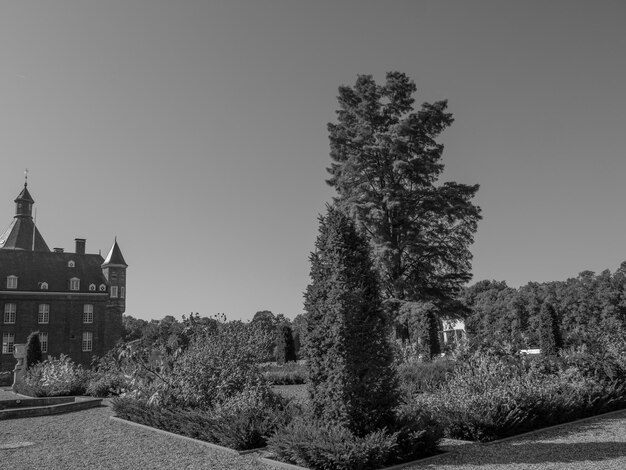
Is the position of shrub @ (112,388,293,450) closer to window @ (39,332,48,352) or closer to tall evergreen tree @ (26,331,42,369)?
tall evergreen tree @ (26,331,42,369)

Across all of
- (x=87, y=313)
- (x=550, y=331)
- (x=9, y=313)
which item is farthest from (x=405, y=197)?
(x=9, y=313)

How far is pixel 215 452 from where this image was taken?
834cm

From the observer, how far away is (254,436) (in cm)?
848

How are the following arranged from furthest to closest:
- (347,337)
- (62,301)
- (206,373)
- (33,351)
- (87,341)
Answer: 1. (87,341)
2. (62,301)
3. (33,351)
4. (206,373)
5. (347,337)

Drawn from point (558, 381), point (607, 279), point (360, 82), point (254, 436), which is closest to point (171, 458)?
point (254, 436)

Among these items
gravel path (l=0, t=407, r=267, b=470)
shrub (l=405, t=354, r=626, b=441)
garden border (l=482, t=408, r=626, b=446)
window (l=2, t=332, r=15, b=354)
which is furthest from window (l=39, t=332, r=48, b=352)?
garden border (l=482, t=408, r=626, b=446)

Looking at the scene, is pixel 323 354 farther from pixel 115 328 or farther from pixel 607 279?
pixel 607 279

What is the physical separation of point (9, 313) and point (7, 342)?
2.49 metres

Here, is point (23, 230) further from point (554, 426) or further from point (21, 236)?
point (554, 426)

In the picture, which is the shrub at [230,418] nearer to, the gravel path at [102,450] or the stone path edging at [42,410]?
the gravel path at [102,450]

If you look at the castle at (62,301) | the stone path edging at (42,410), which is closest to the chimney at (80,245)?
the castle at (62,301)

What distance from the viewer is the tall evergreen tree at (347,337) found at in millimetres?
7477

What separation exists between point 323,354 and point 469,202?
18.5 meters

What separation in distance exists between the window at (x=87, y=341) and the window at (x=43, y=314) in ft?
11.2
